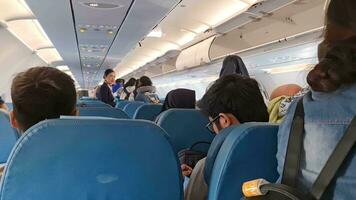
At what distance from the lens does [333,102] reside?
43.4 inches

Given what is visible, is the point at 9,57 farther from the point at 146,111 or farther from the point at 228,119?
the point at 228,119

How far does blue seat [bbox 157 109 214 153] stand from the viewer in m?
2.99

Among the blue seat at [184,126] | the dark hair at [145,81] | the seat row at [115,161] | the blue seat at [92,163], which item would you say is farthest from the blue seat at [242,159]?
the dark hair at [145,81]

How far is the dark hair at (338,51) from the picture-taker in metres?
1.06

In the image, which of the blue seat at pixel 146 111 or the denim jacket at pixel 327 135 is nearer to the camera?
the denim jacket at pixel 327 135

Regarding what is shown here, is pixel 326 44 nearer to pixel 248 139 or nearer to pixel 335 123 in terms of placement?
pixel 335 123

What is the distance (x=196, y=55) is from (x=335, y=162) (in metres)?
7.77

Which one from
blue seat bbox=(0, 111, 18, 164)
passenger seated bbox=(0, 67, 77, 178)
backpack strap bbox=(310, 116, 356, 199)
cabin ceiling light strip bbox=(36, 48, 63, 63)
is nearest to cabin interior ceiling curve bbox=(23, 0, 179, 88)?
blue seat bbox=(0, 111, 18, 164)

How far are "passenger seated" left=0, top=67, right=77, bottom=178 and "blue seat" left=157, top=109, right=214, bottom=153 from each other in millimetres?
1113

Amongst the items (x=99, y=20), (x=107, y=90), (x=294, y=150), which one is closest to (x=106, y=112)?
(x=99, y=20)

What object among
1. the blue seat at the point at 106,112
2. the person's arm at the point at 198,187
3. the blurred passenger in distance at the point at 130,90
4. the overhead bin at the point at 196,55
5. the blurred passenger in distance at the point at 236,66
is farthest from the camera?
the blurred passenger in distance at the point at 130,90

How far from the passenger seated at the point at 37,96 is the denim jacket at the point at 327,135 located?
127cm

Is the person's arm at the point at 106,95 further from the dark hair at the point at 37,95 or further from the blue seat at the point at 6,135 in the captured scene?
the dark hair at the point at 37,95

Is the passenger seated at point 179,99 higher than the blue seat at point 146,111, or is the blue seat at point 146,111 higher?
the passenger seated at point 179,99
